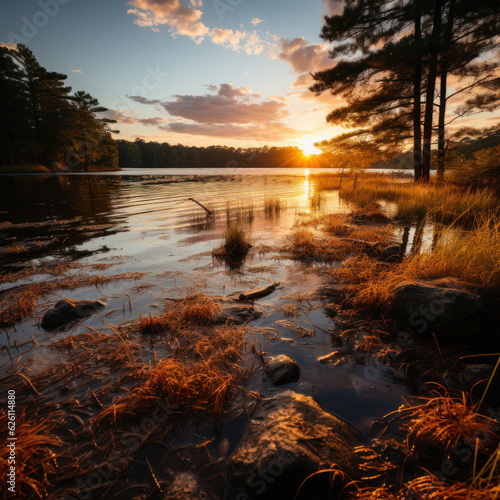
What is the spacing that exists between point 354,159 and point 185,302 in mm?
18893

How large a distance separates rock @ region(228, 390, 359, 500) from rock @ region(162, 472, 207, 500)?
0.86 ft

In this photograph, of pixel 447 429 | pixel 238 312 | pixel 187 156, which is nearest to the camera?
pixel 447 429

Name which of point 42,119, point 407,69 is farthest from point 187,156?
point 407,69

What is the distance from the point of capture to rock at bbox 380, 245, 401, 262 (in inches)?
249

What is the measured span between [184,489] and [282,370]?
1.42 m

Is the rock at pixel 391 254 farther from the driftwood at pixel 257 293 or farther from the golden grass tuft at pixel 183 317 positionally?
the golden grass tuft at pixel 183 317

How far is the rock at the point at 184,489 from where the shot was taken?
5.61ft

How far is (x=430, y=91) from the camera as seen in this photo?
1385 centimetres

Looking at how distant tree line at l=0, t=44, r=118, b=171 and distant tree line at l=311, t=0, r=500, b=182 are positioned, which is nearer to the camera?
distant tree line at l=311, t=0, r=500, b=182

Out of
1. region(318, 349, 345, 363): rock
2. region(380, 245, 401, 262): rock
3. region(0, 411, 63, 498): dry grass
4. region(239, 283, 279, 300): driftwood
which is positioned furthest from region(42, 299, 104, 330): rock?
region(380, 245, 401, 262): rock

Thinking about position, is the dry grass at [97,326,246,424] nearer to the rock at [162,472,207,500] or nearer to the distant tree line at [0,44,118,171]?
the rock at [162,472,207,500]

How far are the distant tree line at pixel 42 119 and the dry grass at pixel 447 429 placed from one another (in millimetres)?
61979

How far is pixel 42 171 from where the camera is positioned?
47844 millimetres

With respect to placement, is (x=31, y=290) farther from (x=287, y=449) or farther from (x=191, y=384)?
(x=287, y=449)
